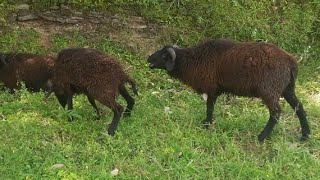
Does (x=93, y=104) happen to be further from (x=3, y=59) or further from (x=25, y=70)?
(x=3, y=59)

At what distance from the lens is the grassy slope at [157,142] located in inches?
212

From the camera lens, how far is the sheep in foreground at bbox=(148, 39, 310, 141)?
19.4ft

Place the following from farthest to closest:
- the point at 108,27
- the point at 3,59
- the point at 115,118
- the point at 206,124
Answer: the point at 108,27, the point at 3,59, the point at 206,124, the point at 115,118

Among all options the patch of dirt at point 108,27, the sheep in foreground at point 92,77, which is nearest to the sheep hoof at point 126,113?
the sheep in foreground at point 92,77

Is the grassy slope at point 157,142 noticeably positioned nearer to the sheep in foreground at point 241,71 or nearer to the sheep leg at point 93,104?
the sheep leg at point 93,104

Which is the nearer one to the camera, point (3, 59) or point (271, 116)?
point (271, 116)

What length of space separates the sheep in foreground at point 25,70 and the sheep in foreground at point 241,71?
2.32 metres

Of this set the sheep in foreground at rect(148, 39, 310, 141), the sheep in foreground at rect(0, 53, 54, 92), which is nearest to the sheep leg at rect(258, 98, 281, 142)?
the sheep in foreground at rect(148, 39, 310, 141)

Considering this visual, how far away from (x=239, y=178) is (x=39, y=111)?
3111mm

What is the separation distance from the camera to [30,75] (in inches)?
321

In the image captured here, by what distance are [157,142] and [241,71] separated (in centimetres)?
137

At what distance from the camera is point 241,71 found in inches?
238

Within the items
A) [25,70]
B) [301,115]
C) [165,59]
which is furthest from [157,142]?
[25,70]

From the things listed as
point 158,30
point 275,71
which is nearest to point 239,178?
point 275,71
